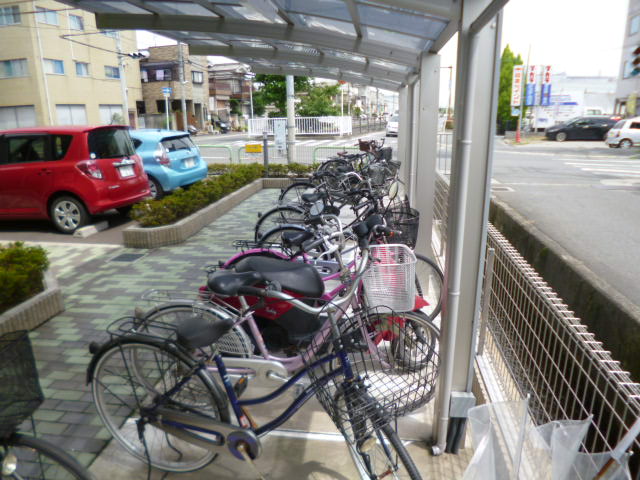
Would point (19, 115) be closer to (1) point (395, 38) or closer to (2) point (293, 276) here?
(1) point (395, 38)

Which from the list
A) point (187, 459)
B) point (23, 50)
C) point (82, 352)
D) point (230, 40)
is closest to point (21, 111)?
point (23, 50)

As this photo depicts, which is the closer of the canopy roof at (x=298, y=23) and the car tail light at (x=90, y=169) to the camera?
the canopy roof at (x=298, y=23)

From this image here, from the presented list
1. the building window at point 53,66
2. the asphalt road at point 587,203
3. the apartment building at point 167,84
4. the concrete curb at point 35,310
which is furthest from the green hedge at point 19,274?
the apartment building at point 167,84

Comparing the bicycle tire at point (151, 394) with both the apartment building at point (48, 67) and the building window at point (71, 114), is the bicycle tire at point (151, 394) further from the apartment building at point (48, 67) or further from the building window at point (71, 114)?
the building window at point (71, 114)

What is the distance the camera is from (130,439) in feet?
9.39

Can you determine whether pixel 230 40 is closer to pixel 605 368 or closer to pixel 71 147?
pixel 71 147

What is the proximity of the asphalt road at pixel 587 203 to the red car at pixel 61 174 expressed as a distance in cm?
701

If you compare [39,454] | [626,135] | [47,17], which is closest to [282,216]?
[39,454]

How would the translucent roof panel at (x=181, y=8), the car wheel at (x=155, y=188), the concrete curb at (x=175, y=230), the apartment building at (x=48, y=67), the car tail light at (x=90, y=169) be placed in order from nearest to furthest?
the translucent roof panel at (x=181, y=8)
the concrete curb at (x=175, y=230)
the car tail light at (x=90, y=169)
the car wheel at (x=155, y=188)
the apartment building at (x=48, y=67)

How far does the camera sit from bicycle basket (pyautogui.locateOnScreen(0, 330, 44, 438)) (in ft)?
6.02

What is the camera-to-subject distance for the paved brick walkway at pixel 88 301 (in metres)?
3.05

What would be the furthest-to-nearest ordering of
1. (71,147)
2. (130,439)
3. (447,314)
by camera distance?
(71,147) → (130,439) → (447,314)

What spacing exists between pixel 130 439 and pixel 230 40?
209 inches

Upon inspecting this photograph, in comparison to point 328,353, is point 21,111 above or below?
above
